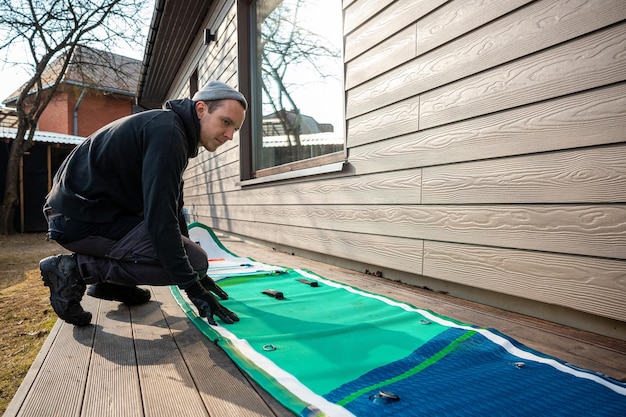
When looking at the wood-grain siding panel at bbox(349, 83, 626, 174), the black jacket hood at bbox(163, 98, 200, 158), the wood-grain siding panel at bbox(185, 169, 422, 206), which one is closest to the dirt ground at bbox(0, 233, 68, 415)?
the black jacket hood at bbox(163, 98, 200, 158)

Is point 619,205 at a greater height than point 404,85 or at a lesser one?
lesser

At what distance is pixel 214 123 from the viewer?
170 centimetres

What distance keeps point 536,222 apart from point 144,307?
1845mm

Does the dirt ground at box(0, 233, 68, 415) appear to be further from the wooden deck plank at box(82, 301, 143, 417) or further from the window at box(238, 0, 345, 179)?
the window at box(238, 0, 345, 179)

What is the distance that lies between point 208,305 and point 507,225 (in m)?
1.32

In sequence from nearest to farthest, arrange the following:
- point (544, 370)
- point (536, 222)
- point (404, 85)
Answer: point (544, 370), point (536, 222), point (404, 85)

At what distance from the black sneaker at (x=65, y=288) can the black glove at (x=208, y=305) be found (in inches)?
18.5

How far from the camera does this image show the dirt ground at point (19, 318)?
180cm

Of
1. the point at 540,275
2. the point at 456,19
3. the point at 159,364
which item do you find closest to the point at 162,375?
the point at 159,364

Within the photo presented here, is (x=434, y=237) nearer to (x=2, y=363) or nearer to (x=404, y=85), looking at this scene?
(x=404, y=85)

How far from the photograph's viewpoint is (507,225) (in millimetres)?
1757

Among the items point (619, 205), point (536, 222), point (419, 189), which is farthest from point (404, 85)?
point (619, 205)

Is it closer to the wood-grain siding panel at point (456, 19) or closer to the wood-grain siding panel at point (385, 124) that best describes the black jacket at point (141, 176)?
the wood-grain siding panel at point (385, 124)

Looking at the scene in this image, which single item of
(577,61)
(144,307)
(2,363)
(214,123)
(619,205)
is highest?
(577,61)
